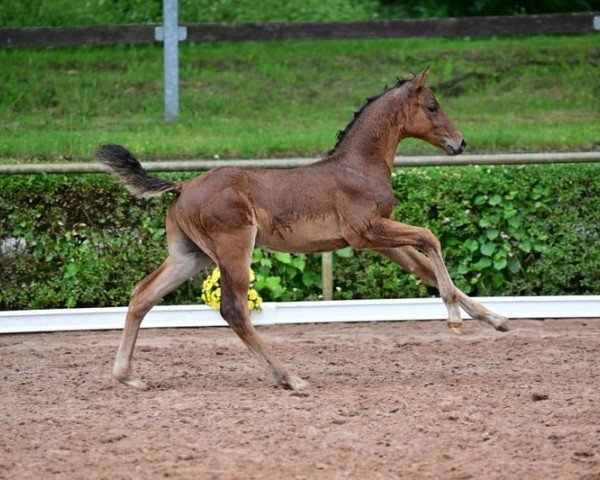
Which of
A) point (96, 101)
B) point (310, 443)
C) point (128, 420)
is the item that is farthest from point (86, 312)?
point (96, 101)

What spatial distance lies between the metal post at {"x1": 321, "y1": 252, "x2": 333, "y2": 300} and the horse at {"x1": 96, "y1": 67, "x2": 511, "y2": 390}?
195 cm

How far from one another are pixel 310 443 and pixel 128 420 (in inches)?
44.2

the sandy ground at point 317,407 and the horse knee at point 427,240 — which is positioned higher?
the horse knee at point 427,240

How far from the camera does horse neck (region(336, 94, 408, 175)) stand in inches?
270

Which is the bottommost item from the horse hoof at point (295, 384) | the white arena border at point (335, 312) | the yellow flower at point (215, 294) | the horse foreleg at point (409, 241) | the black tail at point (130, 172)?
the white arena border at point (335, 312)

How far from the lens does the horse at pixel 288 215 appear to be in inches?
256

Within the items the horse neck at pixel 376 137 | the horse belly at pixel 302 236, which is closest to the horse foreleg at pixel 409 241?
the horse belly at pixel 302 236

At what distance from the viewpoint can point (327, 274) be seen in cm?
895

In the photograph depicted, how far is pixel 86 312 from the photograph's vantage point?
343 inches

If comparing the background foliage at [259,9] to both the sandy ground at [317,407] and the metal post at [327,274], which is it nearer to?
the metal post at [327,274]

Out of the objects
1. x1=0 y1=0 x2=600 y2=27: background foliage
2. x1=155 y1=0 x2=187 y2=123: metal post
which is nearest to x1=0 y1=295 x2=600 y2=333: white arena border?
x1=155 y1=0 x2=187 y2=123: metal post

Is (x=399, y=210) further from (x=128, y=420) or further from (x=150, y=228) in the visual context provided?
(x=128, y=420)

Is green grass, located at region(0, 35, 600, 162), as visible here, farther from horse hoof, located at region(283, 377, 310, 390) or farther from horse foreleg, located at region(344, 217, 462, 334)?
horse hoof, located at region(283, 377, 310, 390)

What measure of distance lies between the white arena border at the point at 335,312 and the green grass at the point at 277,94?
2838 millimetres
